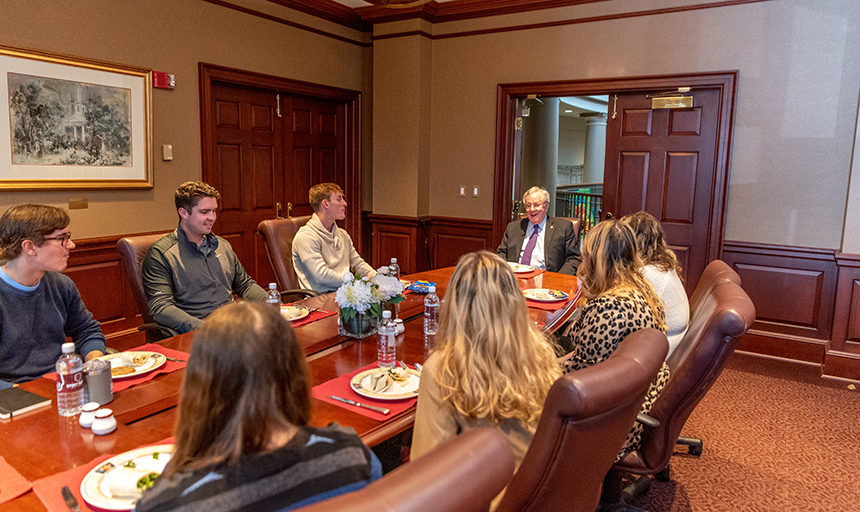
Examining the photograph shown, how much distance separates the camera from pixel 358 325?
2176 millimetres

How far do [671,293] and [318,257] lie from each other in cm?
185

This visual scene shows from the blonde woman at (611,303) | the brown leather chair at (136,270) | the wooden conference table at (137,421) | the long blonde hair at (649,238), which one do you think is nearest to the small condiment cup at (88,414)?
the wooden conference table at (137,421)

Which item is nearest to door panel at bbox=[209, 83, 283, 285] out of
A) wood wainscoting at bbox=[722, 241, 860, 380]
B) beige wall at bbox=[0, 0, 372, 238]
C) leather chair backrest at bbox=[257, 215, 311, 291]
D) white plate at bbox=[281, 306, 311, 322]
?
beige wall at bbox=[0, 0, 372, 238]

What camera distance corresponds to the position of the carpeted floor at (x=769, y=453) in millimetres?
2422

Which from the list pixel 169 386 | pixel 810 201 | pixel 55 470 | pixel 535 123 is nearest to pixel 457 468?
pixel 55 470

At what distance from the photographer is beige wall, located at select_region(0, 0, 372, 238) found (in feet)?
11.3

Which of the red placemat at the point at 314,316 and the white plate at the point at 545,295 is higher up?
the white plate at the point at 545,295

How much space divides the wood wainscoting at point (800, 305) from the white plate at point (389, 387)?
3.40 m

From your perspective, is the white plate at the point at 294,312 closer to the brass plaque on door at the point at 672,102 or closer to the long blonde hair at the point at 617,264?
the long blonde hair at the point at 617,264

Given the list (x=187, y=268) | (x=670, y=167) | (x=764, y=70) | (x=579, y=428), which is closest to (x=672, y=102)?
(x=670, y=167)

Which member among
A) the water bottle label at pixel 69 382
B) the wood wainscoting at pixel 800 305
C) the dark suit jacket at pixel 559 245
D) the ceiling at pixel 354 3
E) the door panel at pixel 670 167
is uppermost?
the ceiling at pixel 354 3

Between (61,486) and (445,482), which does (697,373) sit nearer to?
(445,482)

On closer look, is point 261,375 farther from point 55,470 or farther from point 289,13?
point 289,13

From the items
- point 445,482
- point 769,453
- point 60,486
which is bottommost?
point 769,453
